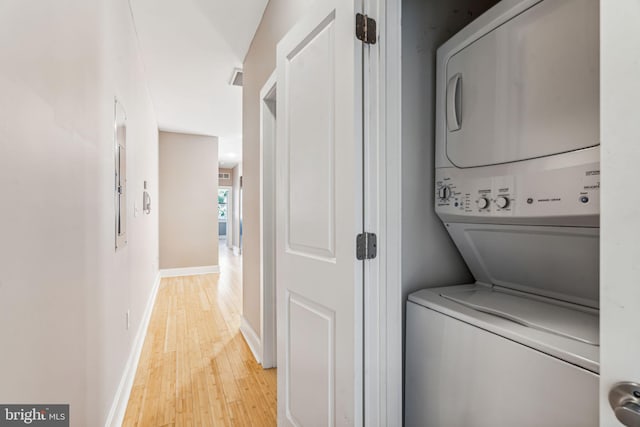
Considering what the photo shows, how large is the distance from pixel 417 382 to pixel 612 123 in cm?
100

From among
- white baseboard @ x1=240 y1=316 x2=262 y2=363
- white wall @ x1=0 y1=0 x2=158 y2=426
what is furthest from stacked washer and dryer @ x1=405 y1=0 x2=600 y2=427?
white baseboard @ x1=240 y1=316 x2=262 y2=363

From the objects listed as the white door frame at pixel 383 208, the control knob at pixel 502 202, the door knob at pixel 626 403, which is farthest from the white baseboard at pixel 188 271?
the door knob at pixel 626 403

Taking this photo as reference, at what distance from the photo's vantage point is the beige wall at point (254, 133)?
7.91ft

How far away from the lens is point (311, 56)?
1.42 metres

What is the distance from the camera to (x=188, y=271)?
21.1 feet

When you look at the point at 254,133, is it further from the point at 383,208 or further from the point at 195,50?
the point at 383,208

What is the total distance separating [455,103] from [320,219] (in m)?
0.68

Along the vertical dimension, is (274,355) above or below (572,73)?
below

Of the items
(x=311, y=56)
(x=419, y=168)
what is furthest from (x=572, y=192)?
(x=311, y=56)

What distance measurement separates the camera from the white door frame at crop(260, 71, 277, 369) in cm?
257

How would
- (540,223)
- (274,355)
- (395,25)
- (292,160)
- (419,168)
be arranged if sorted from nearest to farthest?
(540,223) → (395,25) → (419,168) → (292,160) → (274,355)

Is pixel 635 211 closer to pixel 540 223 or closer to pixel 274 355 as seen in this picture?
pixel 540 223

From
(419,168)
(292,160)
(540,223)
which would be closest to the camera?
(540,223)

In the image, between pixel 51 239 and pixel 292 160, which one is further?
pixel 292 160
